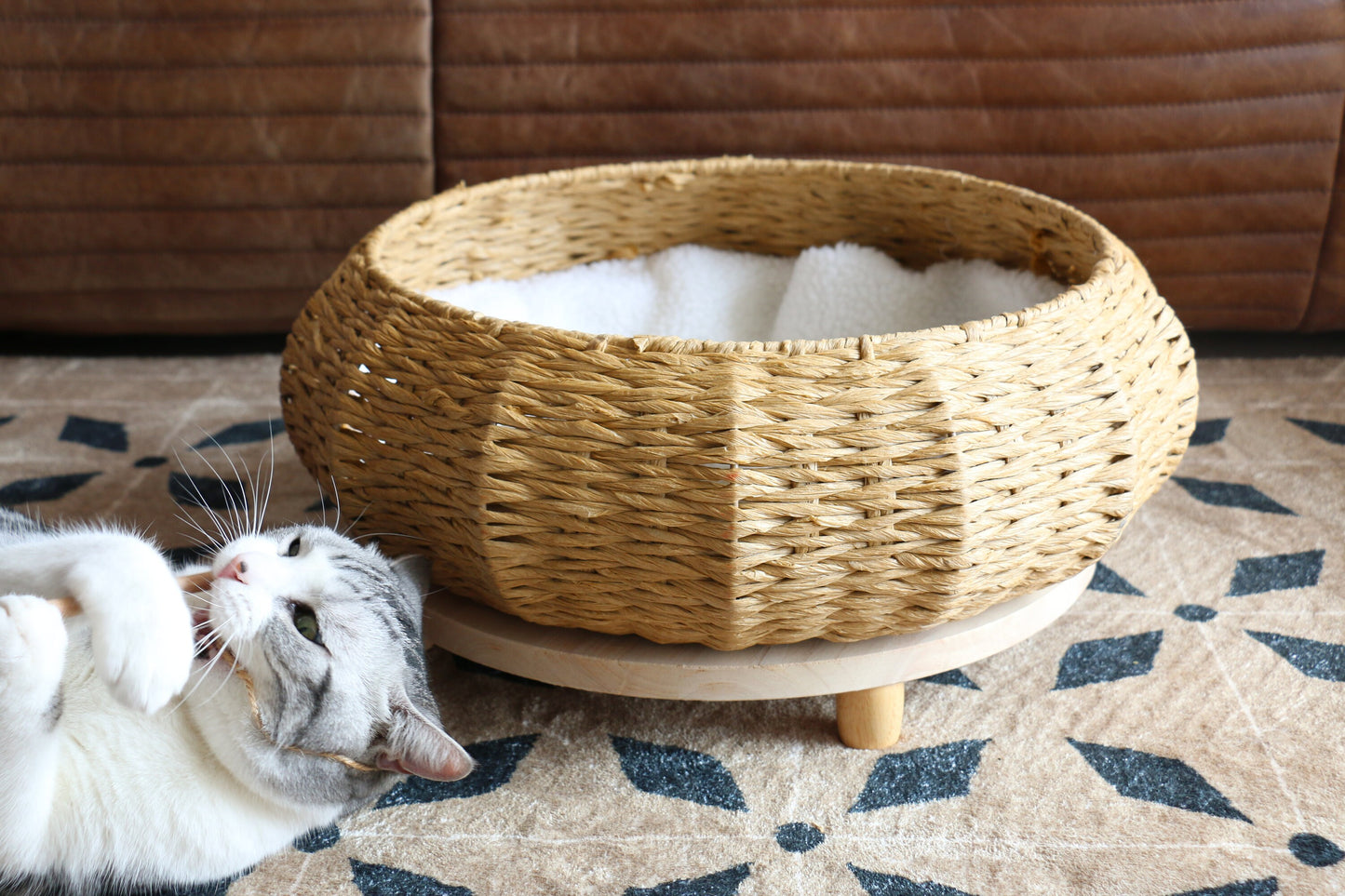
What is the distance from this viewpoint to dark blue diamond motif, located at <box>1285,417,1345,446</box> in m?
1.47

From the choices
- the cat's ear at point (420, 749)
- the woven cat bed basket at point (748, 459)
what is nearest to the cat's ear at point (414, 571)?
the woven cat bed basket at point (748, 459)

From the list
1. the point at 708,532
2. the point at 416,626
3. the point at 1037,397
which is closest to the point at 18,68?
the point at 416,626

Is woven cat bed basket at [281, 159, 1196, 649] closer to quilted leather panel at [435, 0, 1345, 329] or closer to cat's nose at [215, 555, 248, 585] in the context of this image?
cat's nose at [215, 555, 248, 585]

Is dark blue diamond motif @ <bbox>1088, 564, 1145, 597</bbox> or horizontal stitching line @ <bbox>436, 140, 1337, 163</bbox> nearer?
dark blue diamond motif @ <bbox>1088, 564, 1145, 597</bbox>

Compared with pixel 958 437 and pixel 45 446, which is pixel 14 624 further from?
pixel 45 446

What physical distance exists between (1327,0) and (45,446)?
1911 mm

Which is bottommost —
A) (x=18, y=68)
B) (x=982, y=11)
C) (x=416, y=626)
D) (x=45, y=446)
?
(x=45, y=446)

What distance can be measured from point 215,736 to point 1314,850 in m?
0.82

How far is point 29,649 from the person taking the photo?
64 cm

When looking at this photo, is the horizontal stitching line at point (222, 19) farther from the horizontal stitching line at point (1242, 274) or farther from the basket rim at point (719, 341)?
the horizontal stitching line at point (1242, 274)

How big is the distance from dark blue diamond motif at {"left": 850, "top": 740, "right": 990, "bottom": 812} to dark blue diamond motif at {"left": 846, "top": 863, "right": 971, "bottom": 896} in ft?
0.22

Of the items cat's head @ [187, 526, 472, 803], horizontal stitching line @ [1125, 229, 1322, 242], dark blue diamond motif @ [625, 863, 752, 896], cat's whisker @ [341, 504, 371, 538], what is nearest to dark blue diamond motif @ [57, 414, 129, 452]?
cat's whisker @ [341, 504, 371, 538]

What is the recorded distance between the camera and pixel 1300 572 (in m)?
1.17

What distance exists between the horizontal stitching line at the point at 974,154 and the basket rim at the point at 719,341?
252mm
